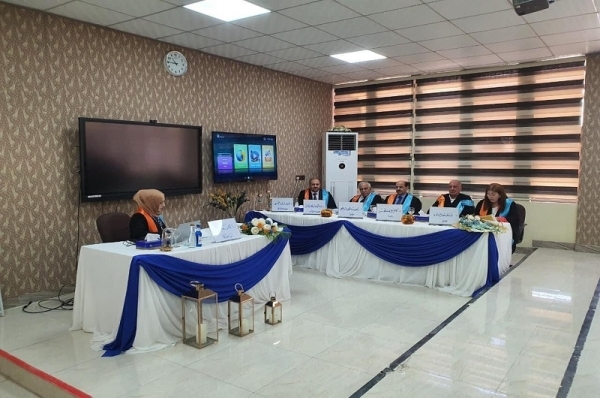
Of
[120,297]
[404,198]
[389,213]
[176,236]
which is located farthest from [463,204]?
[120,297]

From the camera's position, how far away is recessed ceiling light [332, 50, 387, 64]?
6.47 metres

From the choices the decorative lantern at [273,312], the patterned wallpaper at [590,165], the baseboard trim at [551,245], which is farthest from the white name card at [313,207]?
the patterned wallpaper at [590,165]

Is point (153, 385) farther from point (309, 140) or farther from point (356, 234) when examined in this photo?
point (309, 140)

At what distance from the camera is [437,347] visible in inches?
136

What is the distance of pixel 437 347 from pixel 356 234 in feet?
7.39

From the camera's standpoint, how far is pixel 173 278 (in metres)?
3.48

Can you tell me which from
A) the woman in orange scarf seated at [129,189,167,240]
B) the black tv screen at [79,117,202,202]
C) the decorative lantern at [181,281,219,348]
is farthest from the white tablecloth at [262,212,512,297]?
the decorative lantern at [181,281,219,348]

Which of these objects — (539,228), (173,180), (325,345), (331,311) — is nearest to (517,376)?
(325,345)

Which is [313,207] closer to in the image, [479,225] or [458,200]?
[458,200]

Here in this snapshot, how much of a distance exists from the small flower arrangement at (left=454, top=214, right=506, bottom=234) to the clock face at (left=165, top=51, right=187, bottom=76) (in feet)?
12.9

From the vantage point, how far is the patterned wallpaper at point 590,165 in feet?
21.7

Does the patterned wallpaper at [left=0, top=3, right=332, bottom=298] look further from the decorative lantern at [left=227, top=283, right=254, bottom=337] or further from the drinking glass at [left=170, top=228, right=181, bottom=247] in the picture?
the decorative lantern at [left=227, top=283, right=254, bottom=337]

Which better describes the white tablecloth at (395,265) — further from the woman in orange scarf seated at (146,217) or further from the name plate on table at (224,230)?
the woman in orange scarf seated at (146,217)

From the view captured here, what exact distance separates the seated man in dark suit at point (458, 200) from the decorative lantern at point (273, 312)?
3.26m
